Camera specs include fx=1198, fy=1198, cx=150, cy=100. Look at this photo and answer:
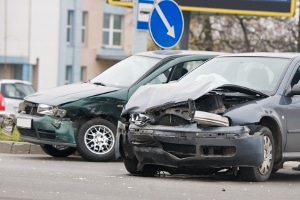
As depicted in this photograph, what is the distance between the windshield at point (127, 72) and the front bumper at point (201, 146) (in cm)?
369

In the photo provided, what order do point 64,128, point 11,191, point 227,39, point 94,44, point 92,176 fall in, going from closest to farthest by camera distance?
point 11,191 < point 92,176 < point 64,128 < point 227,39 < point 94,44

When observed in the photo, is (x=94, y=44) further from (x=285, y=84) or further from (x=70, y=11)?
(x=285, y=84)

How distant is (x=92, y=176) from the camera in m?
13.0

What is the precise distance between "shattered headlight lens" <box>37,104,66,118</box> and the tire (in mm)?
1113

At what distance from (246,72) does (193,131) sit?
1775 millimetres

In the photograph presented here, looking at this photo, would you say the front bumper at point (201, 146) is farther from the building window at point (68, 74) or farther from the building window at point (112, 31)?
the building window at point (112, 31)

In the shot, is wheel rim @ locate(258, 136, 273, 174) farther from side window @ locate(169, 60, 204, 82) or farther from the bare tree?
the bare tree

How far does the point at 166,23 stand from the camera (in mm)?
18703

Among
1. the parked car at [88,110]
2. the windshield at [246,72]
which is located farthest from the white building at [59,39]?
the windshield at [246,72]

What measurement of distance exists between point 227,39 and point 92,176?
47898 mm

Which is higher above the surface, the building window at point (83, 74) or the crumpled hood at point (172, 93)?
the crumpled hood at point (172, 93)

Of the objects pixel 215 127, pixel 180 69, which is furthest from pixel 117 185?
pixel 180 69

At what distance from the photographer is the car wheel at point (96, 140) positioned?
16.3m

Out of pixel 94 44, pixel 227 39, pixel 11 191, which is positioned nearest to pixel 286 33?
pixel 227 39
